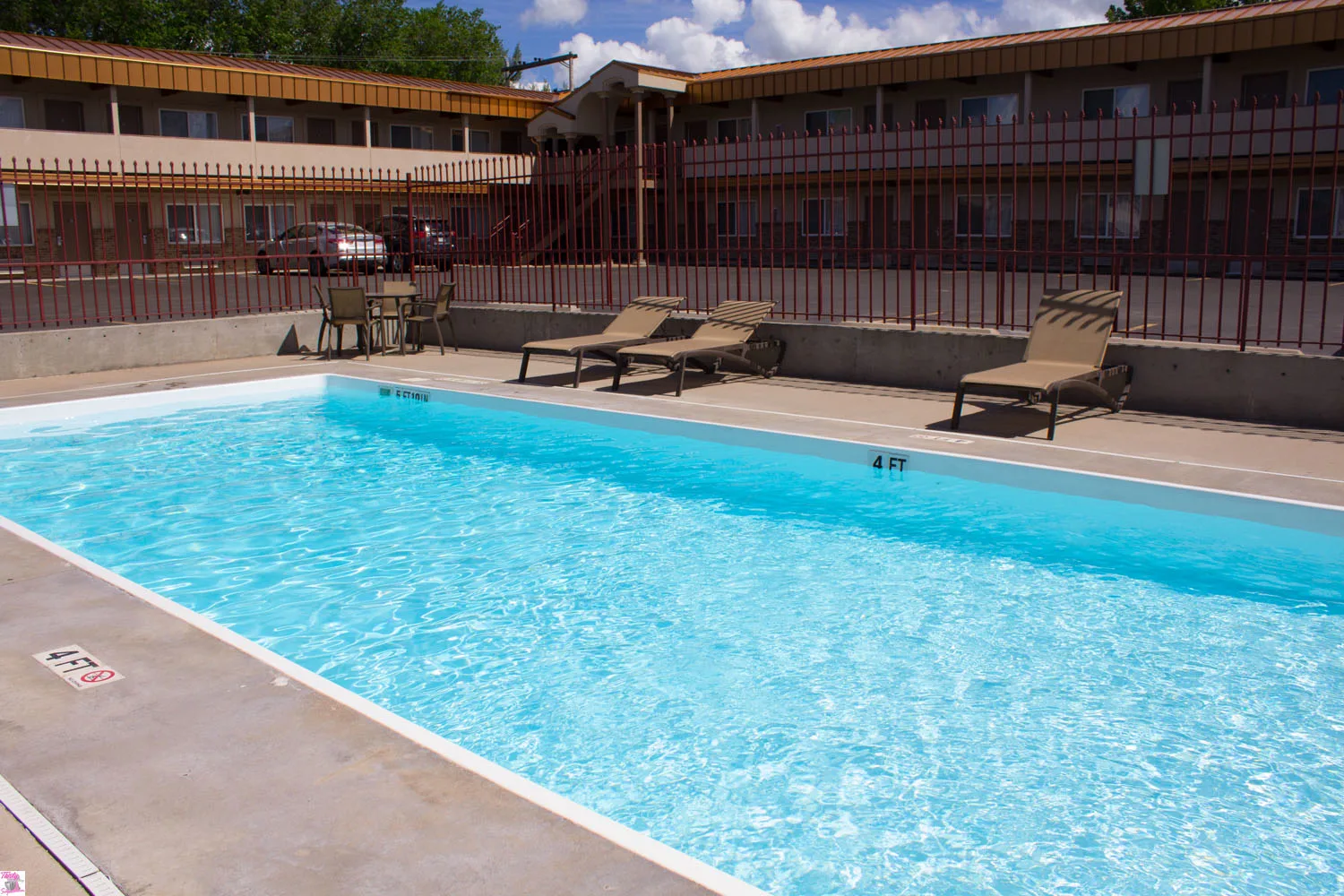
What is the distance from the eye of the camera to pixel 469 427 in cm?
1103

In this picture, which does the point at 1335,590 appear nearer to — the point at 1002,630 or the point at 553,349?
the point at 1002,630

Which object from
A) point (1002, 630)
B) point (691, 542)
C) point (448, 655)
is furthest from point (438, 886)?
point (691, 542)

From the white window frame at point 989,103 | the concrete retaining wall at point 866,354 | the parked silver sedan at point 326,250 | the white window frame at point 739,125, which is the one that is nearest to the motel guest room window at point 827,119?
the white window frame at point 739,125

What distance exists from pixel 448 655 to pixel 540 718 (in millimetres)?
874

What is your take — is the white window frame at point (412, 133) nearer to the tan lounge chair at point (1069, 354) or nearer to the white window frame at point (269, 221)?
the white window frame at point (269, 221)

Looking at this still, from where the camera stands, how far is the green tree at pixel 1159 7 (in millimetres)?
49641

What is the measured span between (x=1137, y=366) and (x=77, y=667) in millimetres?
8793

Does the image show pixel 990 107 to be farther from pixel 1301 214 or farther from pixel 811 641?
pixel 811 641

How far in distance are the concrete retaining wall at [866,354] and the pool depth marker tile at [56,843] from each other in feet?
30.2

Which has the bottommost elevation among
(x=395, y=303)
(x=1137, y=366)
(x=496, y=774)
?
(x=496, y=774)

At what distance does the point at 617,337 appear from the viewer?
12.7 metres

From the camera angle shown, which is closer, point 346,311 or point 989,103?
point 346,311

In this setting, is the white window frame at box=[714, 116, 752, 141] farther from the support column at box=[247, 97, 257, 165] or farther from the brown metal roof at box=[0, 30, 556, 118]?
the support column at box=[247, 97, 257, 165]

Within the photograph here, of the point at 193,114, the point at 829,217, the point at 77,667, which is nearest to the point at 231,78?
the point at 193,114
